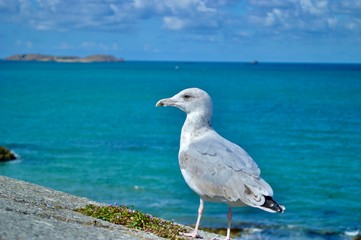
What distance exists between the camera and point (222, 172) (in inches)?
353

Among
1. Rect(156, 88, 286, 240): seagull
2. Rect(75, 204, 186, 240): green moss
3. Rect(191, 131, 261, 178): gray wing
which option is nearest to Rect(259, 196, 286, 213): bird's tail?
Rect(156, 88, 286, 240): seagull

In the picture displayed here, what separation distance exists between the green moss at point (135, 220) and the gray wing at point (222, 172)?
0.77 m

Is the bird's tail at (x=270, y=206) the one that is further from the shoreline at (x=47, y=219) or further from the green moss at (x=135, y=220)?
the shoreline at (x=47, y=219)

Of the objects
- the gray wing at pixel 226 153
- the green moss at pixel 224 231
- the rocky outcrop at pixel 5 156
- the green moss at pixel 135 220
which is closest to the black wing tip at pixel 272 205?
the gray wing at pixel 226 153

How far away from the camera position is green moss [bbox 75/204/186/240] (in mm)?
9242

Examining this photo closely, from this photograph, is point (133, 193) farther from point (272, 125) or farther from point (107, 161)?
point (272, 125)

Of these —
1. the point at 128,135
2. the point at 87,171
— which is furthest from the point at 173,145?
the point at 87,171

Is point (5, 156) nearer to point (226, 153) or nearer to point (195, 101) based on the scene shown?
point (195, 101)

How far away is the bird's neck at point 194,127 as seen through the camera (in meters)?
9.73

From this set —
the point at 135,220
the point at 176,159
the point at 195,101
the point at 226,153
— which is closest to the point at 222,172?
the point at 226,153

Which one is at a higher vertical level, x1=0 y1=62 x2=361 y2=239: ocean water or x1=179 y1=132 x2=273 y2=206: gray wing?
x1=0 y1=62 x2=361 y2=239: ocean water

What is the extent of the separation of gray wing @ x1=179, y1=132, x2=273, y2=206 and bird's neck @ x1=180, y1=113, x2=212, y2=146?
18 cm

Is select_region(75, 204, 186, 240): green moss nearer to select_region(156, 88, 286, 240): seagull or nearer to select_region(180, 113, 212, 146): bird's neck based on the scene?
select_region(156, 88, 286, 240): seagull

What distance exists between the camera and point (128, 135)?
190 ft
